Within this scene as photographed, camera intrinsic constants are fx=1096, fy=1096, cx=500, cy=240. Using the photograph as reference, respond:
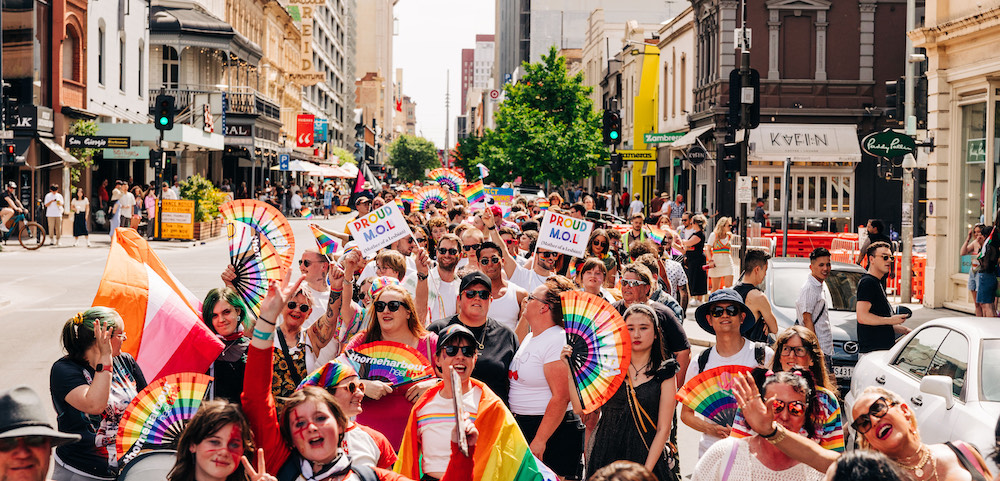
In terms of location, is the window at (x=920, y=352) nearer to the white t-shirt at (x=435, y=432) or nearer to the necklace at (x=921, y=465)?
the necklace at (x=921, y=465)

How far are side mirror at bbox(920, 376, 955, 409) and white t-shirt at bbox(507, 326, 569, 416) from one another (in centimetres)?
244

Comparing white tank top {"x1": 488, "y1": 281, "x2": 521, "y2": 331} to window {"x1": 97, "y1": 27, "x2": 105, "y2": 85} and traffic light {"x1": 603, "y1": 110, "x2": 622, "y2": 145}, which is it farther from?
window {"x1": 97, "y1": 27, "x2": 105, "y2": 85}

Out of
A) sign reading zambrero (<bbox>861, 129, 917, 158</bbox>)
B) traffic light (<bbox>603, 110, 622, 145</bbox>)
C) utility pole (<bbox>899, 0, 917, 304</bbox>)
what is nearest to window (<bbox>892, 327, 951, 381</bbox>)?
sign reading zambrero (<bbox>861, 129, 917, 158</bbox>)

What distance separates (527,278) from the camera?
10.5 m

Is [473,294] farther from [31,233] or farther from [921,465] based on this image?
[31,233]

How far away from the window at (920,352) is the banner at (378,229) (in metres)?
4.57

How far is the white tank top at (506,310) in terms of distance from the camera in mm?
8461

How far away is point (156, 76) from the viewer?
53125 millimetres

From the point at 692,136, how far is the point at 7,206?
2418 centimetres

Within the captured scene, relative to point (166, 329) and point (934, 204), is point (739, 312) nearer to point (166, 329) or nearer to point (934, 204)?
point (166, 329)

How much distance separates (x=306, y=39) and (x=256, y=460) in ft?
287

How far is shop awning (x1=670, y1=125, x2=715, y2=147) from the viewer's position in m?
41.1

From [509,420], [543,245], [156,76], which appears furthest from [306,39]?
[509,420]

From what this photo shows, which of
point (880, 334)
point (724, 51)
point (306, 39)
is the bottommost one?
point (880, 334)
